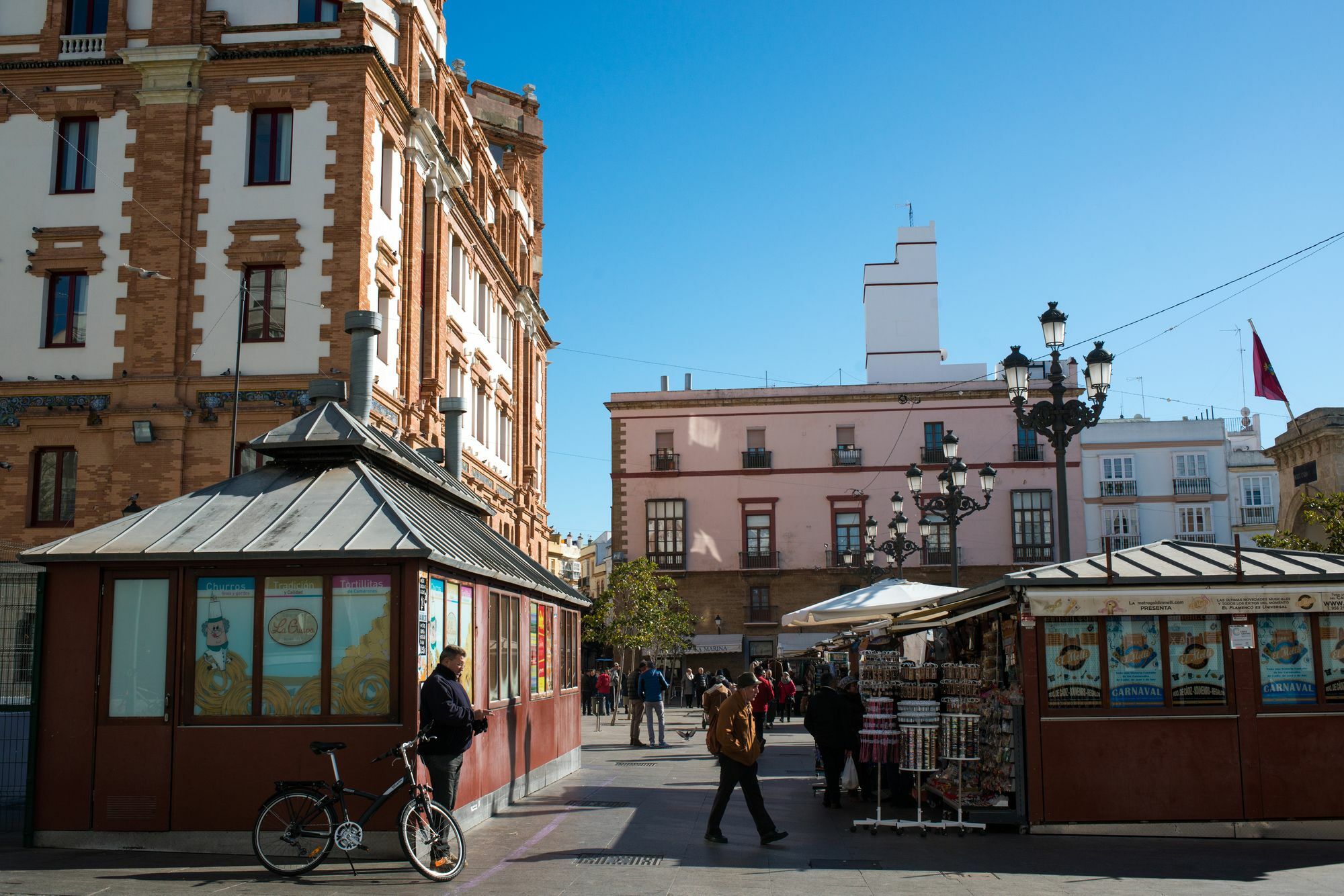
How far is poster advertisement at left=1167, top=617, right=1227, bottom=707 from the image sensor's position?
469 inches

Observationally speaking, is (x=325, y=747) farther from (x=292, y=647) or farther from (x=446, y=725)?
(x=292, y=647)

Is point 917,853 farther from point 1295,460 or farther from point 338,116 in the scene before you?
point 1295,460

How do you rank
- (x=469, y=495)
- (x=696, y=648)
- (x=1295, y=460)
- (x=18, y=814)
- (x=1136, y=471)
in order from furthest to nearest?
(x=1136, y=471), (x=696, y=648), (x=1295, y=460), (x=469, y=495), (x=18, y=814)

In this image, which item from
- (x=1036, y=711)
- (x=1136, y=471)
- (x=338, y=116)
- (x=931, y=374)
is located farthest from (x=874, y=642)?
(x=1136, y=471)

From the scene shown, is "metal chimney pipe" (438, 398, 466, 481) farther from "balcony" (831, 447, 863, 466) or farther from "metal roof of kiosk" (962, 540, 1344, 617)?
"balcony" (831, 447, 863, 466)

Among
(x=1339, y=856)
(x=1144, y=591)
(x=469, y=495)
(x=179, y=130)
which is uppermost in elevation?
(x=179, y=130)

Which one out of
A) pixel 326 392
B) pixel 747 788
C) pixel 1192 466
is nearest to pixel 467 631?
pixel 747 788

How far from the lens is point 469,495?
17.0 m

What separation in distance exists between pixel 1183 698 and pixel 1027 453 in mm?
46758

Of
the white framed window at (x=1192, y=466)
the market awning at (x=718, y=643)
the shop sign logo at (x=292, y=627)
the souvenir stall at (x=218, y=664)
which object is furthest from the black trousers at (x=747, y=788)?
the white framed window at (x=1192, y=466)

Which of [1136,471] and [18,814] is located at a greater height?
[1136,471]

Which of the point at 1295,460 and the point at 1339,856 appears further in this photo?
the point at 1295,460

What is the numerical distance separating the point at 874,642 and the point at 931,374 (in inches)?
1474

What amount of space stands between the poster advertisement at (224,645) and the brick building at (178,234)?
1353cm
